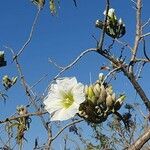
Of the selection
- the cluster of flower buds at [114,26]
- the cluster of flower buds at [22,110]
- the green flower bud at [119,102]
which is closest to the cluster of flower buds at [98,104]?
the green flower bud at [119,102]

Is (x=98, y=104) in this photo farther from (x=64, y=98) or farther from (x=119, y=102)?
(x=64, y=98)

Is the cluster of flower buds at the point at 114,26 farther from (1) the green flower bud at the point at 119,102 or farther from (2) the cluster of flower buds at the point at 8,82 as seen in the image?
(2) the cluster of flower buds at the point at 8,82

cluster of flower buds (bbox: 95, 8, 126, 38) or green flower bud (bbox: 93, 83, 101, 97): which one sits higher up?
cluster of flower buds (bbox: 95, 8, 126, 38)

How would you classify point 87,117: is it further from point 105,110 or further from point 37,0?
point 37,0

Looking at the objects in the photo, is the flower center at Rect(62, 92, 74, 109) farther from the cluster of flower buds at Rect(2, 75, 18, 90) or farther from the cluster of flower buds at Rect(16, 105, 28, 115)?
the cluster of flower buds at Rect(2, 75, 18, 90)

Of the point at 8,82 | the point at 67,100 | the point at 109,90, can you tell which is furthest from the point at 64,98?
the point at 8,82

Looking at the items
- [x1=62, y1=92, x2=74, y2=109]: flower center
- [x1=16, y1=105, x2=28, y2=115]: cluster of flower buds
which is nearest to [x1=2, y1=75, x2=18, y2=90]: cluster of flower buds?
[x1=16, y1=105, x2=28, y2=115]: cluster of flower buds
